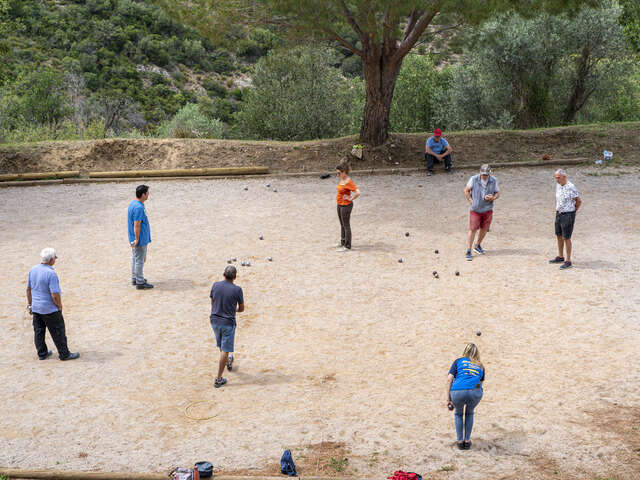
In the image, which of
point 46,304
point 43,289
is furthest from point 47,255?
point 46,304

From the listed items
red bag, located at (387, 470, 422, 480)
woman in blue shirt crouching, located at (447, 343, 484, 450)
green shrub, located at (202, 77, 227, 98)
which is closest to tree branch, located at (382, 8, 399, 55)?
woman in blue shirt crouching, located at (447, 343, 484, 450)

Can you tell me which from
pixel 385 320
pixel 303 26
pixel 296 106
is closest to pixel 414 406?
pixel 385 320

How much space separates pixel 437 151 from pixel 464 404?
14.8 metres

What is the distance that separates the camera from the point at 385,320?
438 inches

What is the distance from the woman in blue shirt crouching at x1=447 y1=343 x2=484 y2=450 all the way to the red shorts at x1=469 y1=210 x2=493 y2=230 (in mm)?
6781

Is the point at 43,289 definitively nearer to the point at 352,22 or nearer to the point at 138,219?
the point at 138,219

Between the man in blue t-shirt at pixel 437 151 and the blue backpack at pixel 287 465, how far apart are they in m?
15.3

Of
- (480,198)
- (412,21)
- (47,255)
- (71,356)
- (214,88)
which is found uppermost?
(214,88)

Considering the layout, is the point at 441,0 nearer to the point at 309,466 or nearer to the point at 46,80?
the point at 309,466

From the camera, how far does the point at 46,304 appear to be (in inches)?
379

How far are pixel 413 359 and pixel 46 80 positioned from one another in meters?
46.0

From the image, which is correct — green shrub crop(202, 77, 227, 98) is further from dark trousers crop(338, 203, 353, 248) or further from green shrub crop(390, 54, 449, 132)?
dark trousers crop(338, 203, 353, 248)

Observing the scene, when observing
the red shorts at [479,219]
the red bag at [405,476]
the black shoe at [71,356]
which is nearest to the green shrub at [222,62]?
the red shorts at [479,219]

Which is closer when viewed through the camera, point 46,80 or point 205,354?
point 205,354
